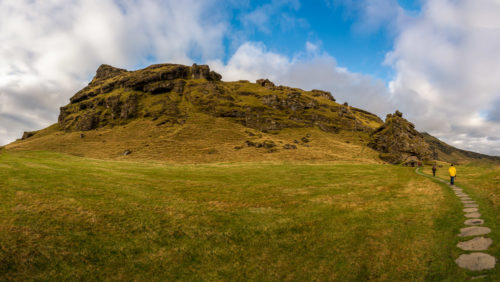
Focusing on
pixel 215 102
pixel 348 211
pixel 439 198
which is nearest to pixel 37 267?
pixel 348 211

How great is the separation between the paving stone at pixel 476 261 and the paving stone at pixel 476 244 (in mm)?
731

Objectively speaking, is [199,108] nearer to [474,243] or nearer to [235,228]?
[235,228]

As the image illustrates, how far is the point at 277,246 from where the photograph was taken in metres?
13.8

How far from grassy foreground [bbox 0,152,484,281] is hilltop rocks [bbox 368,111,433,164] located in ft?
281

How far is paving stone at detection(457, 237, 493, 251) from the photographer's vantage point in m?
11.4

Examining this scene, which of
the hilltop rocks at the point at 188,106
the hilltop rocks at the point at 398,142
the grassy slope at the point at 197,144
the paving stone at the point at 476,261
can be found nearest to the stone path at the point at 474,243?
the paving stone at the point at 476,261

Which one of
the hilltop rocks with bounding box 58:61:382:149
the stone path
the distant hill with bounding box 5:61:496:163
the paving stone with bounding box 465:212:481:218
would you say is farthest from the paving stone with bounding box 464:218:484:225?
the hilltop rocks with bounding box 58:61:382:149

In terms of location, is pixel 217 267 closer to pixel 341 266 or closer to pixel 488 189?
pixel 341 266

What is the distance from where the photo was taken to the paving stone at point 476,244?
1138cm

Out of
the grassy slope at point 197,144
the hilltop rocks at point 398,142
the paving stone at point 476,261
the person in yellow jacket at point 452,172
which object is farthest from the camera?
the hilltop rocks at point 398,142

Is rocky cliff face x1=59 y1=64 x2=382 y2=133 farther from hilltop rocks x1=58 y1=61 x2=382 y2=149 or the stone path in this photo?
the stone path

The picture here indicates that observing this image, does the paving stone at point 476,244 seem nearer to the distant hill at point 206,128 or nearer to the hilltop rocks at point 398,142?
the distant hill at point 206,128

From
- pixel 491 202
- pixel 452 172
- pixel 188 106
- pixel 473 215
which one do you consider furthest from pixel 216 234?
pixel 188 106

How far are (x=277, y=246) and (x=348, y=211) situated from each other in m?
8.00
